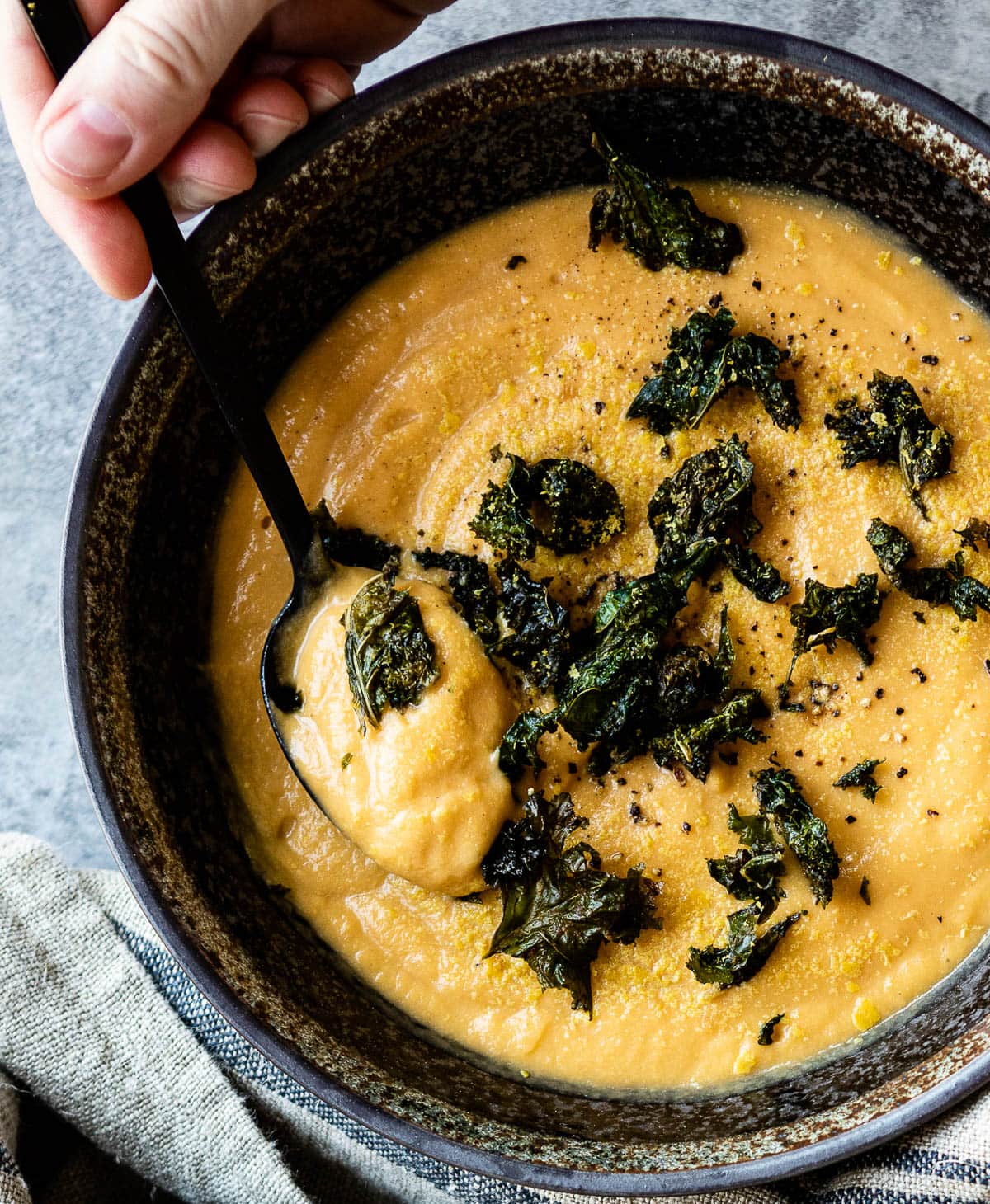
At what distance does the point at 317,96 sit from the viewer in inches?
129

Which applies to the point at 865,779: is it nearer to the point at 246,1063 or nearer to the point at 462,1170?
the point at 462,1170

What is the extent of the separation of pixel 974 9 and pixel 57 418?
3186mm

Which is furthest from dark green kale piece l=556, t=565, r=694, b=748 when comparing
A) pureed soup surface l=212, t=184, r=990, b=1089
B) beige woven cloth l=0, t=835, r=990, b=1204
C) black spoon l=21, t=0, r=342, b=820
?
beige woven cloth l=0, t=835, r=990, b=1204

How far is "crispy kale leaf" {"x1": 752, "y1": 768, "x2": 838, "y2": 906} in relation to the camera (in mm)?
3123

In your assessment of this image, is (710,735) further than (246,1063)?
No

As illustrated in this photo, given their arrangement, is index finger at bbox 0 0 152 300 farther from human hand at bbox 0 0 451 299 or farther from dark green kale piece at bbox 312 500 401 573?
dark green kale piece at bbox 312 500 401 573

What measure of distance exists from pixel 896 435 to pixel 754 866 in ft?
3.94

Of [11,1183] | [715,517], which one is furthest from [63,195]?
[11,1183]

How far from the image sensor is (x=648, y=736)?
3221 millimetres

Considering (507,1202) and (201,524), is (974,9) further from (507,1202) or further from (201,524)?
(507,1202)

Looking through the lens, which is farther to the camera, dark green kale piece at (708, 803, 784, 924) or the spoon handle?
dark green kale piece at (708, 803, 784, 924)

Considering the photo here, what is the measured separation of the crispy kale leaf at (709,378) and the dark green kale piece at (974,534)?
53cm

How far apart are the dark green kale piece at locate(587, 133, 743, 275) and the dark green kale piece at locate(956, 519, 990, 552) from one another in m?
0.96

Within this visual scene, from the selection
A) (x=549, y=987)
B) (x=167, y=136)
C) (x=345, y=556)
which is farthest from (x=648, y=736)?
(x=167, y=136)
